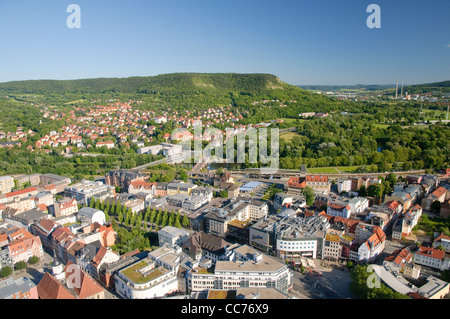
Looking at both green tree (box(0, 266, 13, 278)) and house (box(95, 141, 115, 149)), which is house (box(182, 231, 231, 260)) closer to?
green tree (box(0, 266, 13, 278))

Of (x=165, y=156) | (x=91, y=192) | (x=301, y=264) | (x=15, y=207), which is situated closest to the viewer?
(x=301, y=264)

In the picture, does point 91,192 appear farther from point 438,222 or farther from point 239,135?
point 438,222

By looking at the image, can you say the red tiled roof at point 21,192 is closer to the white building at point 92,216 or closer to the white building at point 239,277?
the white building at point 92,216

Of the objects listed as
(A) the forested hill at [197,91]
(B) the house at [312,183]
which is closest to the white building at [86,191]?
(B) the house at [312,183]

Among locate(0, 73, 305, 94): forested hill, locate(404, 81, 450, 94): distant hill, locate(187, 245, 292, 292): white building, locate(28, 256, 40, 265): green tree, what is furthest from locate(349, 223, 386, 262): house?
locate(404, 81, 450, 94): distant hill

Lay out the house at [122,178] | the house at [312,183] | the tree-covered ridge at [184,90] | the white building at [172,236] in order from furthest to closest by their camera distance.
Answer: the tree-covered ridge at [184,90] → the house at [122,178] → the house at [312,183] → the white building at [172,236]

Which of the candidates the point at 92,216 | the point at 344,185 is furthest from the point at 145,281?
the point at 344,185

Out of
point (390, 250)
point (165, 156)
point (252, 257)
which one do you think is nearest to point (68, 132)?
point (165, 156)

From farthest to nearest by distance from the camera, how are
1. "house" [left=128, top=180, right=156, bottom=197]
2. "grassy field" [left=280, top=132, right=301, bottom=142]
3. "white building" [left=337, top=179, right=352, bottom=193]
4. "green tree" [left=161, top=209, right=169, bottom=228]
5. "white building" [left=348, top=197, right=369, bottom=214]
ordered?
"grassy field" [left=280, top=132, right=301, bottom=142], "house" [left=128, top=180, right=156, bottom=197], "white building" [left=337, top=179, right=352, bottom=193], "white building" [left=348, top=197, right=369, bottom=214], "green tree" [left=161, top=209, right=169, bottom=228]
